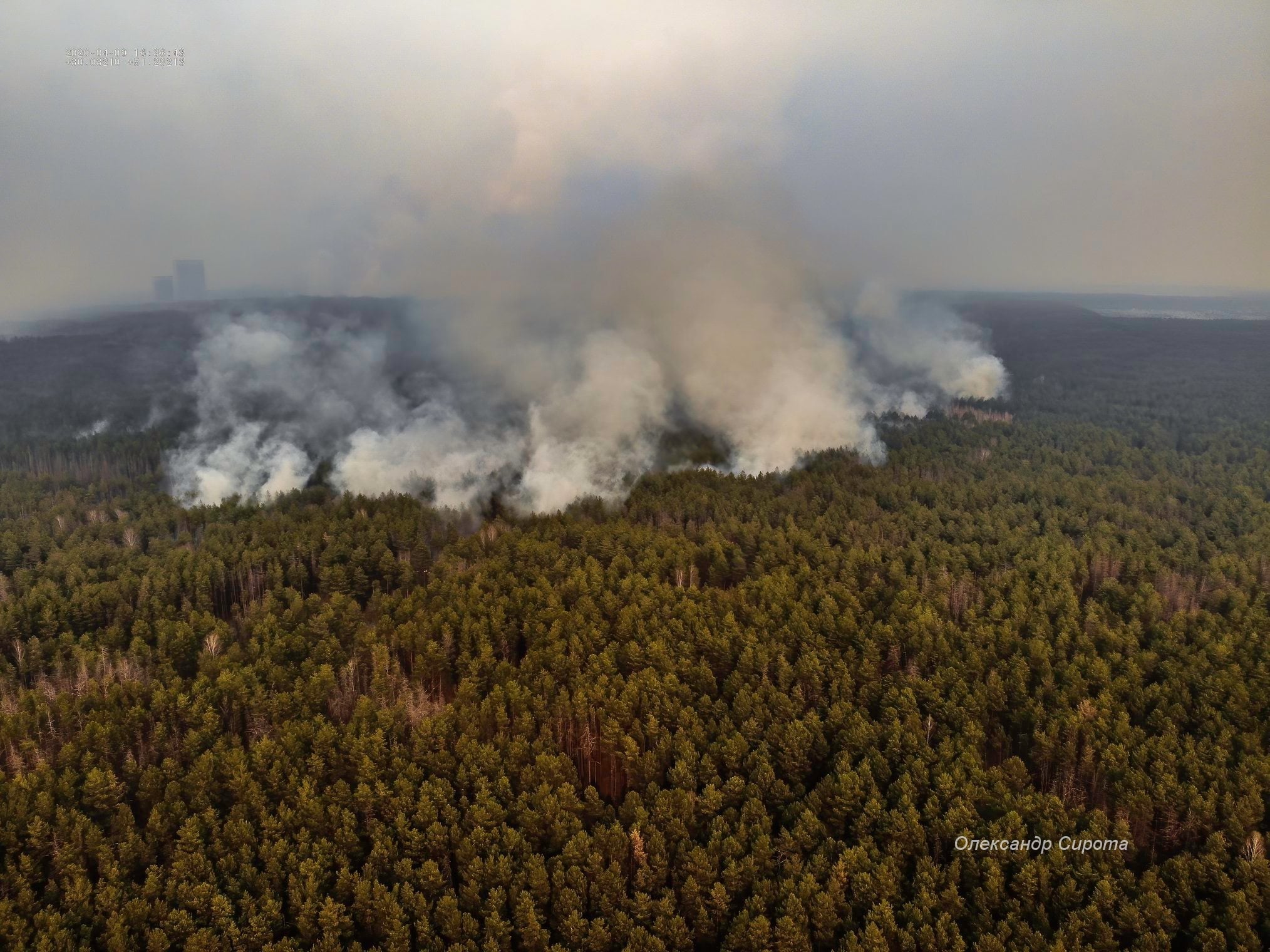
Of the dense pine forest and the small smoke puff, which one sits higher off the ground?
the small smoke puff

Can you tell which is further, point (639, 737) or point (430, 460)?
point (430, 460)

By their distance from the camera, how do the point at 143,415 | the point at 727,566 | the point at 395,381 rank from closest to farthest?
1. the point at 727,566
2. the point at 143,415
3. the point at 395,381

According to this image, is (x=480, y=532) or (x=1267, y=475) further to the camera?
(x=1267, y=475)

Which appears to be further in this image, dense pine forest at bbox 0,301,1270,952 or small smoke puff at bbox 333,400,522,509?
small smoke puff at bbox 333,400,522,509

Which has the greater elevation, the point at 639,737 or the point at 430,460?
the point at 430,460

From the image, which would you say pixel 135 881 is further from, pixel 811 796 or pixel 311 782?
pixel 811 796

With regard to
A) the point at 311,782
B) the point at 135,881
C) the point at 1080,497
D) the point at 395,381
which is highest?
the point at 395,381

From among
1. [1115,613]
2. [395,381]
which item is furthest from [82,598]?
[395,381]

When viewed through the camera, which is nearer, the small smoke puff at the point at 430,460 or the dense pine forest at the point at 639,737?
the dense pine forest at the point at 639,737
